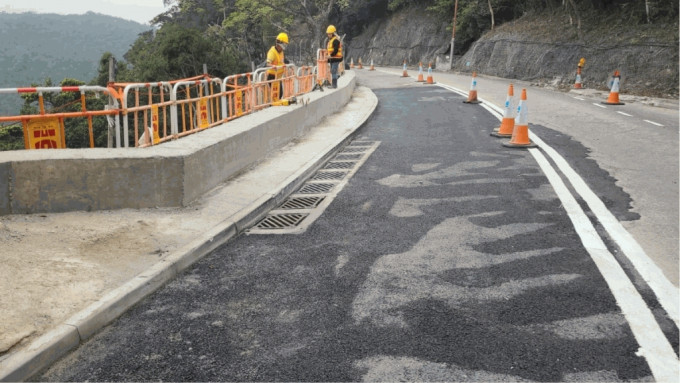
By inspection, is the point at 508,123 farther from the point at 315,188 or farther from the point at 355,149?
the point at 315,188

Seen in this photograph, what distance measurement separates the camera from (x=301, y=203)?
7504 millimetres

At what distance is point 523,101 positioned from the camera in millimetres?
10812

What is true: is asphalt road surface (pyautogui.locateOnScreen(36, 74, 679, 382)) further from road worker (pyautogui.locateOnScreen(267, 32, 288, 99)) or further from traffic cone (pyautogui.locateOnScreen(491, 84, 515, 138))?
road worker (pyautogui.locateOnScreen(267, 32, 288, 99))

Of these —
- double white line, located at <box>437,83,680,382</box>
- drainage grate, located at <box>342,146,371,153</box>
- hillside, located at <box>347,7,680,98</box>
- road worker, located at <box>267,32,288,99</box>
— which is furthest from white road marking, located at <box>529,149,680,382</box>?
hillside, located at <box>347,7,680,98</box>

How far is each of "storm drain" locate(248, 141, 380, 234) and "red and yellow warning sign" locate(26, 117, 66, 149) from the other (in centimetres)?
290

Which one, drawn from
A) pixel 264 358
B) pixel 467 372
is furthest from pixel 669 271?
pixel 264 358

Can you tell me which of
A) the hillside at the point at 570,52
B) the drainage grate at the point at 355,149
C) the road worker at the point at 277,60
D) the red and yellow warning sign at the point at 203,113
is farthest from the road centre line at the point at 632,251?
the hillside at the point at 570,52

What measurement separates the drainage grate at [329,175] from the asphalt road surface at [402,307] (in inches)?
53.8

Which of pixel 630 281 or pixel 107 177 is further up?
pixel 107 177

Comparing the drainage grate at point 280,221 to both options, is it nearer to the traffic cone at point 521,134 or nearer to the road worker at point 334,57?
the traffic cone at point 521,134

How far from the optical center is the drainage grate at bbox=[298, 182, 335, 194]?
319 inches

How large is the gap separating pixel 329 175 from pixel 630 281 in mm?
5146

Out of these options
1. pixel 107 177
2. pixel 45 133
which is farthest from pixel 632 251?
pixel 45 133

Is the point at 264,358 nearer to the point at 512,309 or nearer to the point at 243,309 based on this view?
the point at 243,309
